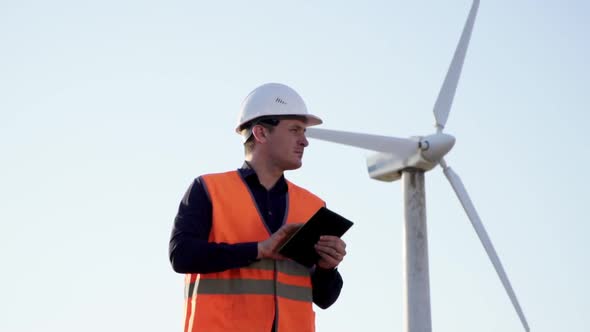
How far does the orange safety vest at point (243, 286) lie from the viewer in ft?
24.8

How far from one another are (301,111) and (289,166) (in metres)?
0.53

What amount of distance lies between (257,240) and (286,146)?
0.85 metres

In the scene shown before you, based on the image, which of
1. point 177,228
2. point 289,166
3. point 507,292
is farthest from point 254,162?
point 507,292

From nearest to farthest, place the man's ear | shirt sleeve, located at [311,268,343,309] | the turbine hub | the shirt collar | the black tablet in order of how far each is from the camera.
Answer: the black tablet → shirt sleeve, located at [311,268,343,309] → the shirt collar → the man's ear → the turbine hub

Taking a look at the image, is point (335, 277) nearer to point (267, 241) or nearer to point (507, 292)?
point (267, 241)

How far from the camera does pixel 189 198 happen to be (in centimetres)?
788

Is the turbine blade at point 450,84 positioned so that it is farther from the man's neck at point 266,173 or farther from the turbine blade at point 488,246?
the man's neck at point 266,173

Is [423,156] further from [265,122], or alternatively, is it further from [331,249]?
[331,249]

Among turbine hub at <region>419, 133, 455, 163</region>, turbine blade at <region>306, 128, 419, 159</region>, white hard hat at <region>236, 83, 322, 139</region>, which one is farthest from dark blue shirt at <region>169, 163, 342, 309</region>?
turbine hub at <region>419, 133, 455, 163</region>

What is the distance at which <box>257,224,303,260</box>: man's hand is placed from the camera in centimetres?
746

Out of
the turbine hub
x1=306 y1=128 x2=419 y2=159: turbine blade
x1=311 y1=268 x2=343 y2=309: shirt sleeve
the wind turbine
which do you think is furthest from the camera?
the turbine hub

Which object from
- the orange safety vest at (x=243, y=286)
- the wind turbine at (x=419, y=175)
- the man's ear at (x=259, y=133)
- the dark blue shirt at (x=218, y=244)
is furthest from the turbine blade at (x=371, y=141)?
the orange safety vest at (x=243, y=286)

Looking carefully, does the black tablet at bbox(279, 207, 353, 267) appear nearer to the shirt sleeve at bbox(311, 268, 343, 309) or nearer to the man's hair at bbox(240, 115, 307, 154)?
the shirt sleeve at bbox(311, 268, 343, 309)

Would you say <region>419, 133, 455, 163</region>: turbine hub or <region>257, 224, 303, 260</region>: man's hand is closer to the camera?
<region>257, 224, 303, 260</region>: man's hand
